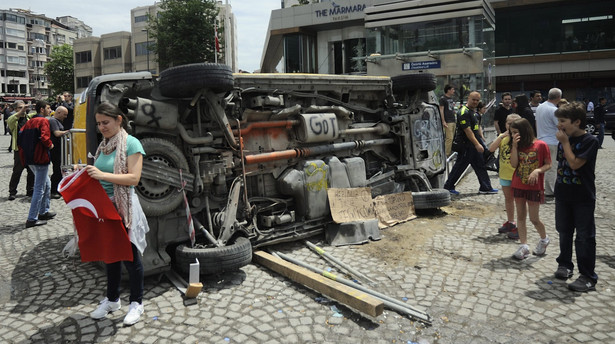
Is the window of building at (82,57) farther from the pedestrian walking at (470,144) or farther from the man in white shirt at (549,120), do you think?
the man in white shirt at (549,120)

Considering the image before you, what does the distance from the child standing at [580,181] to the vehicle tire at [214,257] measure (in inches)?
131

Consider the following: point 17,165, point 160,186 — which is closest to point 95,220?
point 160,186

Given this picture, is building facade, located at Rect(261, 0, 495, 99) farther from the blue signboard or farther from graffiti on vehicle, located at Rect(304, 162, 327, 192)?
graffiti on vehicle, located at Rect(304, 162, 327, 192)

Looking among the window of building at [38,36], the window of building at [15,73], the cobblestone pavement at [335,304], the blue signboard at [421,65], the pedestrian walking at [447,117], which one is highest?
the window of building at [38,36]

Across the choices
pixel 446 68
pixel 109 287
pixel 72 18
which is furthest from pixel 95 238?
pixel 72 18

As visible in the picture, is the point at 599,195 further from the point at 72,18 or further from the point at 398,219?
the point at 72,18

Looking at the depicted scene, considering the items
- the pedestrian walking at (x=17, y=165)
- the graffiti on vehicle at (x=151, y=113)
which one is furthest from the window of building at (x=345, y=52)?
the graffiti on vehicle at (x=151, y=113)

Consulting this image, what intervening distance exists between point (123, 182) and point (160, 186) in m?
1.07

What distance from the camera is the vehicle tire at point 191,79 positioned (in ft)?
15.5

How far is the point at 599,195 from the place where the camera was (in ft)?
29.1

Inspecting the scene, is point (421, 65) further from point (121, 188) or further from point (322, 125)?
point (121, 188)

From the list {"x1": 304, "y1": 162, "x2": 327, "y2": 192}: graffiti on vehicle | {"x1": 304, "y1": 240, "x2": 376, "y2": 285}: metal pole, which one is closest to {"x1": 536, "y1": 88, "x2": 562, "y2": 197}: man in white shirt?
{"x1": 304, "y1": 162, "x2": 327, "y2": 192}: graffiti on vehicle

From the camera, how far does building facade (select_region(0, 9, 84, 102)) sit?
88375mm

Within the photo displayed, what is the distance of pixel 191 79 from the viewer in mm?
4727
